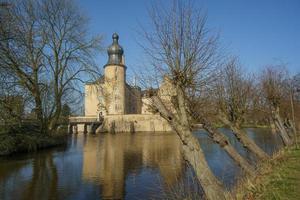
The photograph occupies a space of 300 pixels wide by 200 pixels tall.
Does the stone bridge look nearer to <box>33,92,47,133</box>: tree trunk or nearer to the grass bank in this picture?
the grass bank

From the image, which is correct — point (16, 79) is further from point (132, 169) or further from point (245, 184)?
point (245, 184)

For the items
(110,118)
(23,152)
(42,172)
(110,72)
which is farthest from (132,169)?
(110,72)

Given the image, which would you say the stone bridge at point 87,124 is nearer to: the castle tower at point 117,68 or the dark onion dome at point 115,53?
the castle tower at point 117,68

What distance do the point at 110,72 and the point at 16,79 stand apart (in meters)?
47.8

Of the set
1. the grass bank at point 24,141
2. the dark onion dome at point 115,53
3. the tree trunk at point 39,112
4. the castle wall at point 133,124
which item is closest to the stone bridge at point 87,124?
the castle wall at point 133,124

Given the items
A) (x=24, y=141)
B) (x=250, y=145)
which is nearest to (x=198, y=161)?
(x=250, y=145)

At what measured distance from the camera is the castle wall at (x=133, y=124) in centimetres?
5300

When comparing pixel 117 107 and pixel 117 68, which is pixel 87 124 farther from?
pixel 117 68

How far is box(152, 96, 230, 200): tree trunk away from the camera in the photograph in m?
5.39

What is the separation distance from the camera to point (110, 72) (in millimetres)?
65000

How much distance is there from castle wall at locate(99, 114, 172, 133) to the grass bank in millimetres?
31667

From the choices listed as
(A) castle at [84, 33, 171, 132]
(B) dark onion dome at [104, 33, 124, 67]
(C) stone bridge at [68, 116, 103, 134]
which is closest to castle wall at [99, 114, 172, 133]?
(A) castle at [84, 33, 171, 132]

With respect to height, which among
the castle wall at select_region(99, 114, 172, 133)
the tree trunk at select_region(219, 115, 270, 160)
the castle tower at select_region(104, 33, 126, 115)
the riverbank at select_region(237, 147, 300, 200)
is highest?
the castle tower at select_region(104, 33, 126, 115)

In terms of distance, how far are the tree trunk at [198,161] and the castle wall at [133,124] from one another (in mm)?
46293
